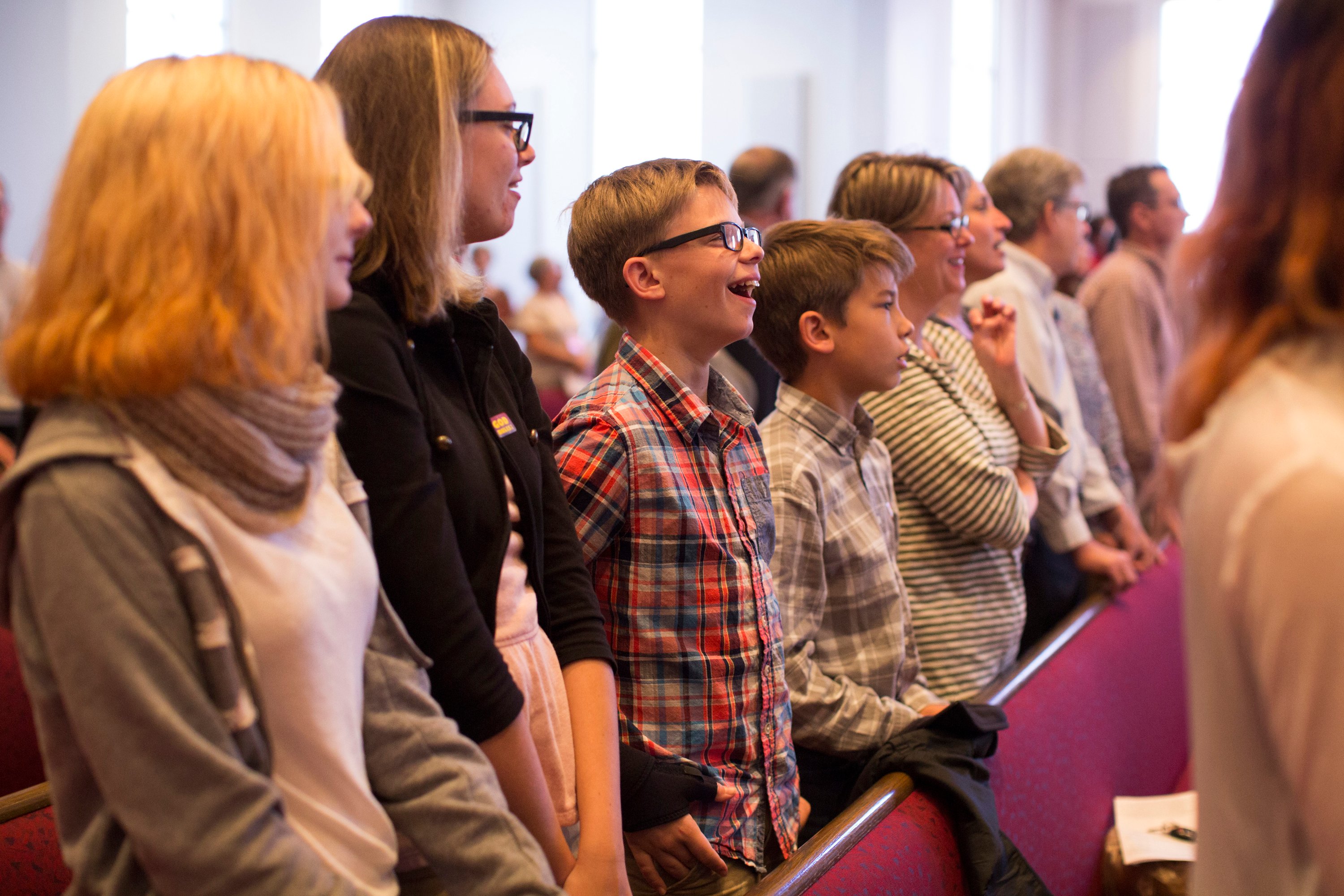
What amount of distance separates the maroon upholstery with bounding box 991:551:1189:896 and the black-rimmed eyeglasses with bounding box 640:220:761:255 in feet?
3.39

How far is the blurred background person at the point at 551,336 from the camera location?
28.0ft

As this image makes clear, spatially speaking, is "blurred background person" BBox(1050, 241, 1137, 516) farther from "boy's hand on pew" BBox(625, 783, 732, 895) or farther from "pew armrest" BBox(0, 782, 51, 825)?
"pew armrest" BBox(0, 782, 51, 825)

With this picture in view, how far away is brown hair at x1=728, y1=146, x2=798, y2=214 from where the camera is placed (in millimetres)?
3725

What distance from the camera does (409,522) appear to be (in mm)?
1208

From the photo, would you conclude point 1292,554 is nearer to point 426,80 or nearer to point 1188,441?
point 1188,441

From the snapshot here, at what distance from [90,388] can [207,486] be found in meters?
0.12

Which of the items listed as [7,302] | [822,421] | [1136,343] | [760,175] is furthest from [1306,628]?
[1136,343]

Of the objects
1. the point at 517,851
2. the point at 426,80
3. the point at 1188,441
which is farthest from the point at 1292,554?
the point at 426,80

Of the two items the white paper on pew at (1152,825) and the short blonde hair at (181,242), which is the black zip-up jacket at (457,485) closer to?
the short blonde hair at (181,242)

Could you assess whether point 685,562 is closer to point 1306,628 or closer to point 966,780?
point 966,780

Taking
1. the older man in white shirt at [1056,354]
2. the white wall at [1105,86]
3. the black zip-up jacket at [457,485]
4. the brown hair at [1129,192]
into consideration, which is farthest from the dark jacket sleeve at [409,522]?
the white wall at [1105,86]

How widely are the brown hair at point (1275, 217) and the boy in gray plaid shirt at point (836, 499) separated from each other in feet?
3.60

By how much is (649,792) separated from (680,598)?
0.93ft

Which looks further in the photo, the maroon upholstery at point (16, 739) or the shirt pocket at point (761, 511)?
the maroon upholstery at point (16, 739)
